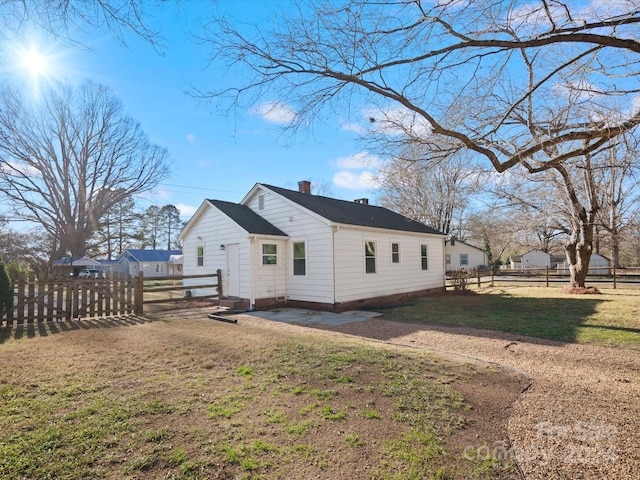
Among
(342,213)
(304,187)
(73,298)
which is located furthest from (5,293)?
(304,187)

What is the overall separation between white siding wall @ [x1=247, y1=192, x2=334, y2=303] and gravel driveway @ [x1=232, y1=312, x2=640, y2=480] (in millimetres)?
4465

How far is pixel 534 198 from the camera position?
15.6 m

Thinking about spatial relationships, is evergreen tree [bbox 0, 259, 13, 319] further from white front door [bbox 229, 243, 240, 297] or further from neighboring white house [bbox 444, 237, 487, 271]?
neighboring white house [bbox 444, 237, 487, 271]

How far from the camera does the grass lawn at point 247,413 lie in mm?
2648

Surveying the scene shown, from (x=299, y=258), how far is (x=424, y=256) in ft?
24.1

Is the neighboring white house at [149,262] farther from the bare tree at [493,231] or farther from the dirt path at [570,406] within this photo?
Answer: the dirt path at [570,406]

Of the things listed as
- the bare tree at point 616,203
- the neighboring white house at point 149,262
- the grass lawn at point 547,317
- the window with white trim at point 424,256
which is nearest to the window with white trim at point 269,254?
the grass lawn at point 547,317

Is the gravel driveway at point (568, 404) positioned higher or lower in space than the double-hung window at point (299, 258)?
lower

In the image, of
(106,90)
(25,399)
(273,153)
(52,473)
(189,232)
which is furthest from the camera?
(106,90)

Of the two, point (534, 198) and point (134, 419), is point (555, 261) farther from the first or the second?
point (134, 419)

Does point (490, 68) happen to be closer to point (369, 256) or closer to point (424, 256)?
point (369, 256)

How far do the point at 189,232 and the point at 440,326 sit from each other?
440 inches

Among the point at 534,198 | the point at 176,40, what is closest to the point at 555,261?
the point at 534,198

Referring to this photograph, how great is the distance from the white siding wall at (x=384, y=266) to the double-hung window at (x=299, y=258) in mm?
1447
